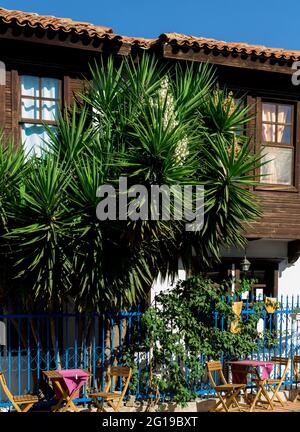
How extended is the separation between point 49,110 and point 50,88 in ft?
1.31

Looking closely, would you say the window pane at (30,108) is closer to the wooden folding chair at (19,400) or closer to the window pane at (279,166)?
the window pane at (279,166)

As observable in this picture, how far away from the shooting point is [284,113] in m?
13.0

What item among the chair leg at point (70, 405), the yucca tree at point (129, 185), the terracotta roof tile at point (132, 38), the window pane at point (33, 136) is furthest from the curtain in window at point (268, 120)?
the chair leg at point (70, 405)

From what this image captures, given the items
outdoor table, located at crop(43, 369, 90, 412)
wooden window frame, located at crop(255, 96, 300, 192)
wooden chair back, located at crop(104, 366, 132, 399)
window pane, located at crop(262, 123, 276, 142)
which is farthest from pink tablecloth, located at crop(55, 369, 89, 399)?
window pane, located at crop(262, 123, 276, 142)

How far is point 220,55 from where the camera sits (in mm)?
11836

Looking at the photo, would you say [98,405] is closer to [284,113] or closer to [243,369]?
[243,369]

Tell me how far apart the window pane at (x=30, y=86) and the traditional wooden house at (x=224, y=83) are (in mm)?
18

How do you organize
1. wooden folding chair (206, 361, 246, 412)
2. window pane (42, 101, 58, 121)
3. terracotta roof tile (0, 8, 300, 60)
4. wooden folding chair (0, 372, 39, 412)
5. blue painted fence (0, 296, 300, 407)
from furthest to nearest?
window pane (42, 101, 58, 121), terracotta roof tile (0, 8, 300, 60), wooden folding chair (206, 361, 246, 412), blue painted fence (0, 296, 300, 407), wooden folding chair (0, 372, 39, 412)

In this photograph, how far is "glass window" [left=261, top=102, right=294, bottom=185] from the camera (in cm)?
1275

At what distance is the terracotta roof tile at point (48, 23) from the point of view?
10.4 metres

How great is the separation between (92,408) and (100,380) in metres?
0.62

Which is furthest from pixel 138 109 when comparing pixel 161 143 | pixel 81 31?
pixel 81 31

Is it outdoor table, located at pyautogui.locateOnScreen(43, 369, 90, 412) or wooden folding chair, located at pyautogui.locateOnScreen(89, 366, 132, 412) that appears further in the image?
wooden folding chair, located at pyautogui.locateOnScreen(89, 366, 132, 412)

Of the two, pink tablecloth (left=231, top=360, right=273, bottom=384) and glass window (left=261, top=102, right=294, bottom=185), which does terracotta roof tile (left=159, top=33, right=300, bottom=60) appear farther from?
pink tablecloth (left=231, top=360, right=273, bottom=384)
